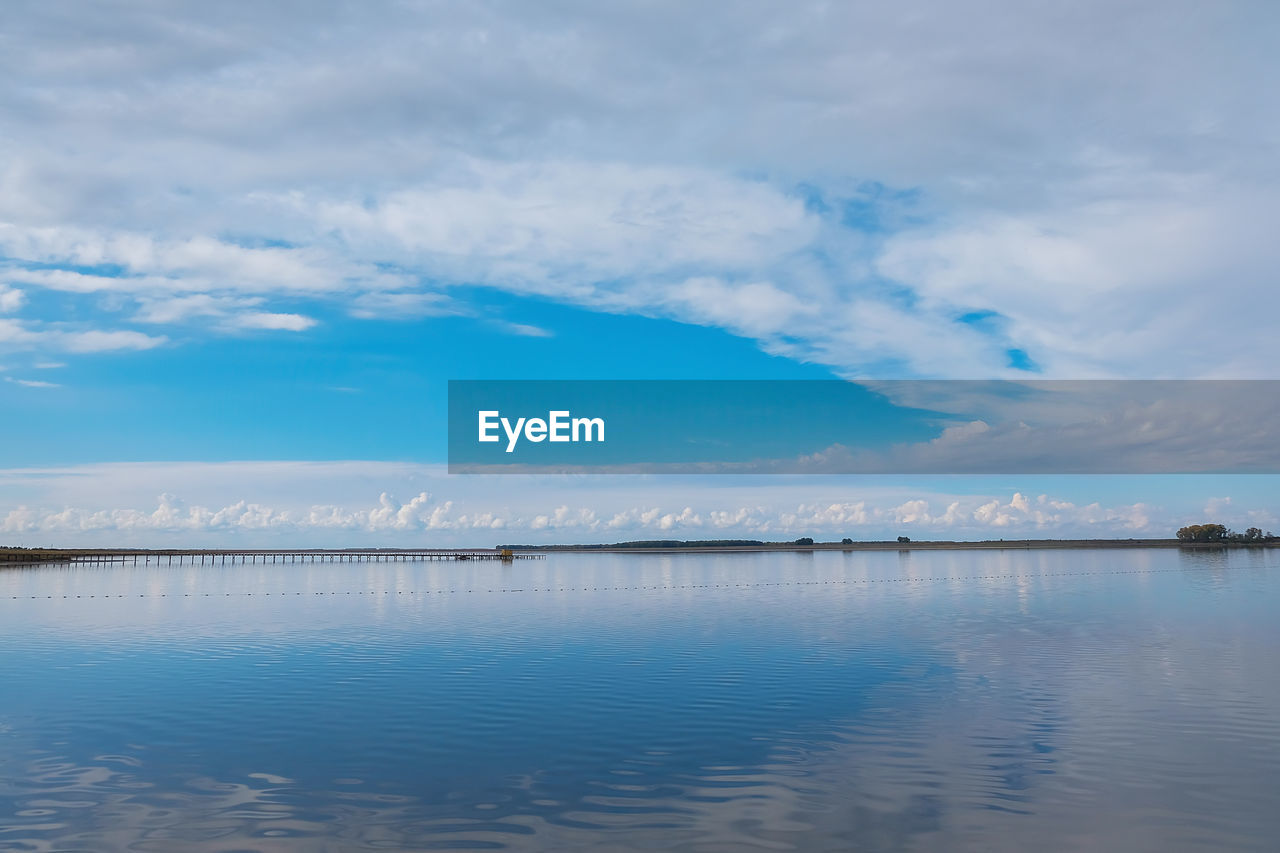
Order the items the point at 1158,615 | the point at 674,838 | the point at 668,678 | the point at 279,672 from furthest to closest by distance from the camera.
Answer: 1. the point at 1158,615
2. the point at 279,672
3. the point at 668,678
4. the point at 674,838

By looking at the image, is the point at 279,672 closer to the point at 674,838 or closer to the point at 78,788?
the point at 78,788

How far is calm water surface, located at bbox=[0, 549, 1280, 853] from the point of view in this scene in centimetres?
1795

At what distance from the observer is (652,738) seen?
25625 mm

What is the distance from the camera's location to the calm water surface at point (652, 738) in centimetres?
1795

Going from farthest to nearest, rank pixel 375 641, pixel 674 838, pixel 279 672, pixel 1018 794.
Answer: pixel 375 641 < pixel 279 672 < pixel 1018 794 < pixel 674 838

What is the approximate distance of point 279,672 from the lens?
1585 inches

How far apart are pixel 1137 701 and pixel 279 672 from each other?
123ft

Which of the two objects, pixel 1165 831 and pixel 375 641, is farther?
pixel 375 641

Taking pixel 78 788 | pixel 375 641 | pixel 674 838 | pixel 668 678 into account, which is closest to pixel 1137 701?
pixel 668 678

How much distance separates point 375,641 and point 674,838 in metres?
39.9

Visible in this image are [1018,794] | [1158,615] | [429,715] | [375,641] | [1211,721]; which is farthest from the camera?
[1158,615]

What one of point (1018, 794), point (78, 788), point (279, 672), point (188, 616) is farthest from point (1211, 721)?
point (188, 616)

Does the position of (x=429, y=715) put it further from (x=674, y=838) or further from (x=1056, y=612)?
(x=1056, y=612)

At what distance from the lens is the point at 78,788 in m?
21.1
